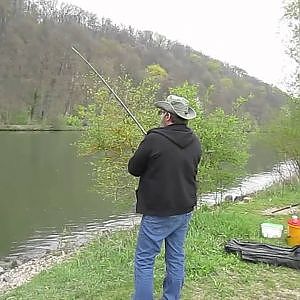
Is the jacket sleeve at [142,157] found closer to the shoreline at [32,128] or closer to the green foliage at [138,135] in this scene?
the green foliage at [138,135]

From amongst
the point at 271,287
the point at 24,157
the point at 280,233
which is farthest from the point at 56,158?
the point at 271,287

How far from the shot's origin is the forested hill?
2420 inches

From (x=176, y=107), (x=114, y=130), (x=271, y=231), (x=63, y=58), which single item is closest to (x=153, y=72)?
(x=114, y=130)

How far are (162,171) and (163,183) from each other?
8 centimetres

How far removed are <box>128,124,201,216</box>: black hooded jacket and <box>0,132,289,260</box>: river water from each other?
9.03 meters

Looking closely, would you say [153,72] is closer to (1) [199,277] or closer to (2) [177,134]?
(1) [199,277]

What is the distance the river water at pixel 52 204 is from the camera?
1355 centimetres

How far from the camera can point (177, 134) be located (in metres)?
3.68

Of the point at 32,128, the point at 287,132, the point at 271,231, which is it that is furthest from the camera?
the point at 32,128

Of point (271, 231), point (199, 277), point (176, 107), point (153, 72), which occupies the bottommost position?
point (199, 277)

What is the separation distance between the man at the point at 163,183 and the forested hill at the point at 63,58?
2043 inches

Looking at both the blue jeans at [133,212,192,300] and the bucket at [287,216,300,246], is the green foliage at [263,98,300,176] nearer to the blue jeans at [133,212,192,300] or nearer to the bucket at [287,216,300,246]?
the bucket at [287,216,300,246]

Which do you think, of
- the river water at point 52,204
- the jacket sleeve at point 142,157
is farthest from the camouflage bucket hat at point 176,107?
the river water at point 52,204

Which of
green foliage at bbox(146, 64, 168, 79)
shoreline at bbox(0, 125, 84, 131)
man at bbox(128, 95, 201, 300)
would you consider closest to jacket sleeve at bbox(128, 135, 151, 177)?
man at bbox(128, 95, 201, 300)
